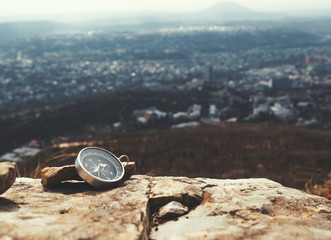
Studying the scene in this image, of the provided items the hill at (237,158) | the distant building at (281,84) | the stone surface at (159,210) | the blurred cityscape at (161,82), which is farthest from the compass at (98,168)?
the distant building at (281,84)

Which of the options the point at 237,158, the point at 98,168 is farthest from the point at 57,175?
the point at 237,158

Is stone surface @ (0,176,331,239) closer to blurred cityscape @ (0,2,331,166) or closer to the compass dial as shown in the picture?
the compass dial

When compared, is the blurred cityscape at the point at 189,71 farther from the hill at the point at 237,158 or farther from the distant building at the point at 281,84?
the hill at the point at 237,158

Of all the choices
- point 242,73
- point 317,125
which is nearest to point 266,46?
point 242,73

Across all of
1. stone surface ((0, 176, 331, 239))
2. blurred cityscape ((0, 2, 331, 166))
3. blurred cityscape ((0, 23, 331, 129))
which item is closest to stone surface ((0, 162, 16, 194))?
stone surface ((0, 176, 331, 239))

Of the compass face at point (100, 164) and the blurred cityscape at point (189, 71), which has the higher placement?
the compass face at point (100, 164)

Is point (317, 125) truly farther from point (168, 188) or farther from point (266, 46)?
point (266, 46)
